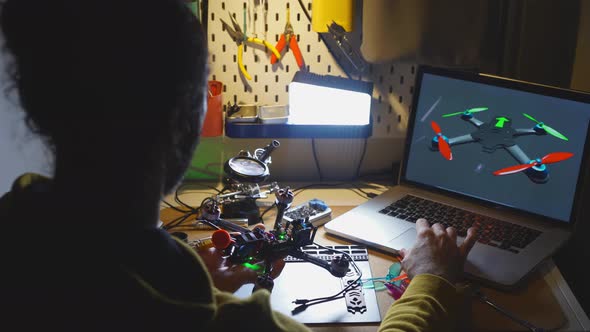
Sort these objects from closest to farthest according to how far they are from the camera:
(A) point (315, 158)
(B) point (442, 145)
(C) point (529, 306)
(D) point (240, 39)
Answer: (C) point (529, 306) < (B) point (442, 145) < (D) point (240, 39) < (A) point (315, 158)

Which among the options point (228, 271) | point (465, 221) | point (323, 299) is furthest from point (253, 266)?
point (465, 221)

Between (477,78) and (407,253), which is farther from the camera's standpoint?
(477,78)

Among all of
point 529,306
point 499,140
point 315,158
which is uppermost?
point 499,140

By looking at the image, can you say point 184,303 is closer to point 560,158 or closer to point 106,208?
point 106,208

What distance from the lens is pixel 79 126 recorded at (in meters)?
0.65

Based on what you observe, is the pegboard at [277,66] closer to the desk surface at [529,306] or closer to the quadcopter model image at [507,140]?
the quadcopter model image at [507,140]

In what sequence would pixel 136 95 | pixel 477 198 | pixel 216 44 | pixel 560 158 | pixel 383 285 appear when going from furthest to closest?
pixel 216 44 < pixel 477 198 < pixel 560 158 < pixel 383 285 < pixel 136 95

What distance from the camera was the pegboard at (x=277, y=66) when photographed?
4.85 feet

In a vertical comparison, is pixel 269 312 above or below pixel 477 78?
below

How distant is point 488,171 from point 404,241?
29 cm

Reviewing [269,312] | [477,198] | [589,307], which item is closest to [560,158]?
[477,198]

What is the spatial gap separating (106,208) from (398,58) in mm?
892

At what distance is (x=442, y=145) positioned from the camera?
1.40 metres

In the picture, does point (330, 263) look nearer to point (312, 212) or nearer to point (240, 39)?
point (312, 212)
